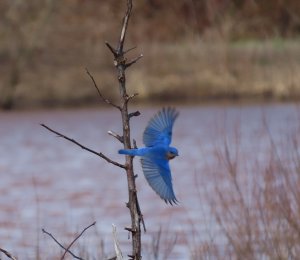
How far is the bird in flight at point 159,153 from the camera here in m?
2.93

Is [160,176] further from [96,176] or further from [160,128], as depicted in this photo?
[96,176]

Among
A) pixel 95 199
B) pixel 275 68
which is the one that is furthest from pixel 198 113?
pixel 95 199

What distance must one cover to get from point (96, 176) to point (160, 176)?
10.9 metres

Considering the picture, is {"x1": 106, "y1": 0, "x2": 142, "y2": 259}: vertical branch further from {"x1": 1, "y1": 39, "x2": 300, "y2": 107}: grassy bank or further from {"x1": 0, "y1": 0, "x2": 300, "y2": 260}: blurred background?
{"x1": 1, "y1": 39, "x2": 300, "y2": 107}: grassy bank

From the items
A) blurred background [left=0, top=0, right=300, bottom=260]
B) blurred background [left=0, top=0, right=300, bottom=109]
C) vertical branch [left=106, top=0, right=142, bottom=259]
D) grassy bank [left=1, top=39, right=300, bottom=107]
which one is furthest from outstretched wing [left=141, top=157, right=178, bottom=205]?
grassy bank [left=1, top=39, right=300, bottom=107]

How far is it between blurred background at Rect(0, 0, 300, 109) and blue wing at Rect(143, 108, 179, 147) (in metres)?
15.9

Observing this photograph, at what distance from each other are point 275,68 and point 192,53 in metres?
2.62

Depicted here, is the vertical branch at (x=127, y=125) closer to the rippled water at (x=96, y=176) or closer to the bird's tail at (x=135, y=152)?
the bird's tail at (x=135, y=152)

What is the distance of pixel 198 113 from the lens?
18750mm

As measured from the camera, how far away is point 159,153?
9.62 ft

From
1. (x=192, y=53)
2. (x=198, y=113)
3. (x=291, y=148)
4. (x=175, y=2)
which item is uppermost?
(x=175, y=2)

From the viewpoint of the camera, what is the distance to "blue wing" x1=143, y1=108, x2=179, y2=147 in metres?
3.00

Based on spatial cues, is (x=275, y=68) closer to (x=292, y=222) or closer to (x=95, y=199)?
(x=95, y=199)

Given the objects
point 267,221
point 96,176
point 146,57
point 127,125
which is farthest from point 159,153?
point 146,57
